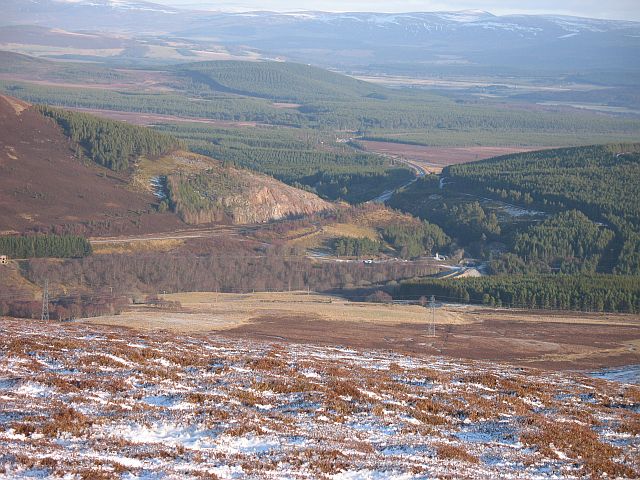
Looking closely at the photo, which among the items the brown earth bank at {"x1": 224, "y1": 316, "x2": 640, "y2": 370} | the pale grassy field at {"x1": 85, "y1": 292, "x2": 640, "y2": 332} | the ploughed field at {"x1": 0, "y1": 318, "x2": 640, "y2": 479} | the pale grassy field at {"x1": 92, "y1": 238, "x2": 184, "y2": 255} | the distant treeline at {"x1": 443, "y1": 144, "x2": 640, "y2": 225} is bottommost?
the pale grassy field at {"x1": 92, "y1": 238, "x2": 184, "y2": 255}

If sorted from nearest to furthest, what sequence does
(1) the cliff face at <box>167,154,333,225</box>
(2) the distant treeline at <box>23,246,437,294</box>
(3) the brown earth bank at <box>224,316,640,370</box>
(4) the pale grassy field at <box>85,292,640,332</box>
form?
(3) the brown earth bank at <box>224,316,640,370</box>, (4) the pale grassy field at <box>85,292,640,332</box>, (2) the distant treeline at <box>23,246,437,294</box>, (1) the cliff face at <box>167,154,333,225</box>

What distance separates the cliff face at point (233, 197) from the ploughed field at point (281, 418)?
7643cm

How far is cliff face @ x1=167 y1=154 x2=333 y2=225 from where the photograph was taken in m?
113

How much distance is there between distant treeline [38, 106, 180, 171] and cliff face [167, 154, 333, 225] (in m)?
6.87

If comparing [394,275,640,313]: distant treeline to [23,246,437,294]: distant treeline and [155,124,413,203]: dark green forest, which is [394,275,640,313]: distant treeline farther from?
[155,124,413,203]: dark green forest

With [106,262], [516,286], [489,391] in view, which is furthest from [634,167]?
[489,391]

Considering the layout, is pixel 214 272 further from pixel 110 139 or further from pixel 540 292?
pixel 110 139

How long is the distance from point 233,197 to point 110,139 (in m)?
17.9

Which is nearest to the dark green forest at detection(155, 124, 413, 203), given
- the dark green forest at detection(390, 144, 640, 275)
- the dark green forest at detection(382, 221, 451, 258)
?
the dark green forest at detection(390, 144, 640, 275)

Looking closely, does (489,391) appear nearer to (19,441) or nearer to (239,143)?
(19,441)

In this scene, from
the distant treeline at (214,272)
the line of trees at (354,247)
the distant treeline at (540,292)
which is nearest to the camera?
the distant treeline at (540,292)

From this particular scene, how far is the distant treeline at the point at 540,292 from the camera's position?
77.6m

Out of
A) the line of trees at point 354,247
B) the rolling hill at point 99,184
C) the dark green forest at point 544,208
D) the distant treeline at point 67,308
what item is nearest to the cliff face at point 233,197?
the rolling hill at point 99,184

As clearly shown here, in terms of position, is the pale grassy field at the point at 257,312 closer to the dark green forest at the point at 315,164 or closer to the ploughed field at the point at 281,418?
the ploughed field at the point at 281,418
